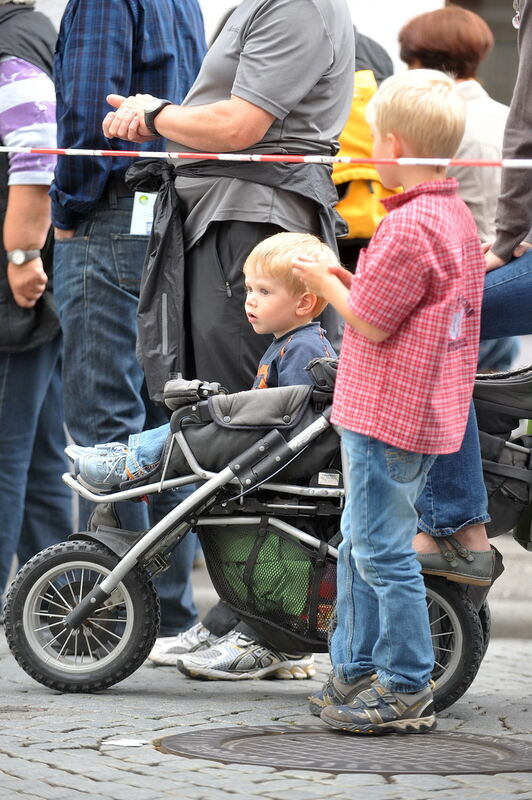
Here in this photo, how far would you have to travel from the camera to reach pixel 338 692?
393cm

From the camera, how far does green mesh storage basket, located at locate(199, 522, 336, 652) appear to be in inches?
166

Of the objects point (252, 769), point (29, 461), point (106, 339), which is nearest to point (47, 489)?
point (29, 461)

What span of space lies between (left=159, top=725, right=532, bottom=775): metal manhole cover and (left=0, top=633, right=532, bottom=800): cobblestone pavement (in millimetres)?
46

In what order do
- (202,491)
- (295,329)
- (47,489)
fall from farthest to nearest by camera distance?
(47,489), (295,329), (202,491)

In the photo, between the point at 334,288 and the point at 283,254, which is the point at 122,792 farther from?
the point at 283,254

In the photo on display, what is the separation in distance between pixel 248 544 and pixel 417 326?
990 millimetres

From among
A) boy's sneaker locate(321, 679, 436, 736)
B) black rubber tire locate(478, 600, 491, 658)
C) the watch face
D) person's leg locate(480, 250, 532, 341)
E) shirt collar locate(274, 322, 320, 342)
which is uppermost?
the watch face

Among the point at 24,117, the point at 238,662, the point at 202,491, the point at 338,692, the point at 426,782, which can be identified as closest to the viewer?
the point at 426,782

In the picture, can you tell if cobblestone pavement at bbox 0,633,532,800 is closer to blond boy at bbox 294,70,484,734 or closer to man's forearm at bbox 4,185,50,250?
blond boy at bbox 294,70,484,734

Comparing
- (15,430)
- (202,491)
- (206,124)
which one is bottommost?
(202,491)

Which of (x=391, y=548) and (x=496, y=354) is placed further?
(x=496, y=354)

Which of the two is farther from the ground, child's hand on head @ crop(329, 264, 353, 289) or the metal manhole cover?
child's hand on head @ crop(329, 264, 353, 289)

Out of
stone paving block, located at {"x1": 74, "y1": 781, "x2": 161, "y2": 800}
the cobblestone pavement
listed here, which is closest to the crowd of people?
the cobblestone pavement

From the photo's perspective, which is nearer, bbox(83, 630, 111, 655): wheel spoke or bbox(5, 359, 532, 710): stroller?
bbox(5, 359, 532, 710): stroller
